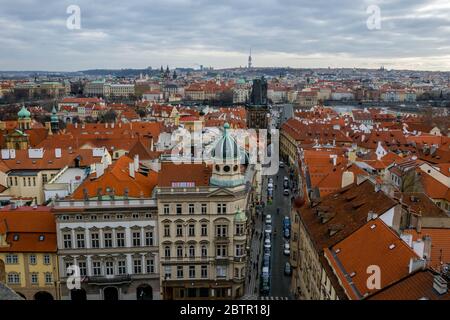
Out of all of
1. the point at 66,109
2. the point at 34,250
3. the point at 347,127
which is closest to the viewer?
the point at 34,250

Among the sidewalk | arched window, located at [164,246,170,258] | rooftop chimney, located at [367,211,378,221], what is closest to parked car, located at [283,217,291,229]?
the sidewalk

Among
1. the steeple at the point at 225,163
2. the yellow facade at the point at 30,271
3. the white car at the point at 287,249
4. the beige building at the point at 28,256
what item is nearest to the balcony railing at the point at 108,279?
the beige building at the point at 28,256

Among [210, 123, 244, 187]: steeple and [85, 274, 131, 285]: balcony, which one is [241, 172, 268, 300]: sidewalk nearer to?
[210, 123, 244, 187]: steeple

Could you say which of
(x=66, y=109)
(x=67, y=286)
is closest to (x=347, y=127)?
(x=67, y=286)

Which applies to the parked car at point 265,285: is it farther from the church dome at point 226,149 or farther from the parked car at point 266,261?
the church dome at point 226,149

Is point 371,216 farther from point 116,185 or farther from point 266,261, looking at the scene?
point 116,185

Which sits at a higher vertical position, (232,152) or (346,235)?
(232,152)
